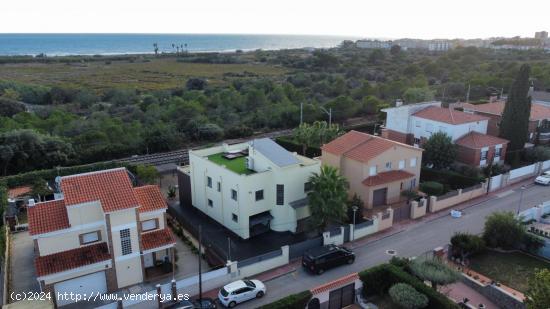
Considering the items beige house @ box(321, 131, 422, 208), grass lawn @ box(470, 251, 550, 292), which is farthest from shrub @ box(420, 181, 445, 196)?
grass lawn @ box(470, 251, 550, 292)

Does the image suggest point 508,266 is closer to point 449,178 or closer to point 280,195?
point 449,178

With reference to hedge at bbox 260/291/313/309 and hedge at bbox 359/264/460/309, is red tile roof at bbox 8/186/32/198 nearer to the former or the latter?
hedge at bbox 260/291/313/309

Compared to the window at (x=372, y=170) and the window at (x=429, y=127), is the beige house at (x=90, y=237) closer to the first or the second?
the window at (x=372, y=170)

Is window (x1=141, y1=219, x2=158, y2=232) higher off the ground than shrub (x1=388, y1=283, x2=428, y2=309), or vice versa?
window (x1=141, y1=219, x2=158, y2=232)

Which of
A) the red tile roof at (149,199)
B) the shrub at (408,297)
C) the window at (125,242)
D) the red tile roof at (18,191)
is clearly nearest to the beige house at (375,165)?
the shrub at (408,297)

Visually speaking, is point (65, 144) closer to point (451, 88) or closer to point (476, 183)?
point (476, 183)

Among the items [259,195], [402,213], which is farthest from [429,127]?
[259,195]
